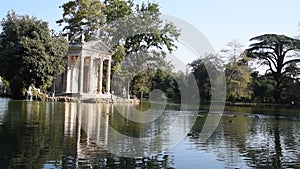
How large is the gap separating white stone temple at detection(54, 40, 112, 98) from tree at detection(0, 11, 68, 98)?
24.9 feet

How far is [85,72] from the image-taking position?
57688 millimetres

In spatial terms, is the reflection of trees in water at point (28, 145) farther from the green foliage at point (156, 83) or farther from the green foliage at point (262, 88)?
the green foliage at point (262, 88)

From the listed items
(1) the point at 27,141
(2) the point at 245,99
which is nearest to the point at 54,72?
(1) the point at 27,141

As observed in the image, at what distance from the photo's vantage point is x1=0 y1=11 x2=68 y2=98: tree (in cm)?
4081

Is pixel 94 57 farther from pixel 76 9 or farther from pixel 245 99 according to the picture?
pixel 245 99

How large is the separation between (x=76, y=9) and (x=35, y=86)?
759 inches

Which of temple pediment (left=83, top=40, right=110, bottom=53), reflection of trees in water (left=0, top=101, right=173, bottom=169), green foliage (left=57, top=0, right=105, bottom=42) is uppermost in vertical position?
green foliage (left=57, top=0, right=105, bottom=42)

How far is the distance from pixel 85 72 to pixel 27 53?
688 inches

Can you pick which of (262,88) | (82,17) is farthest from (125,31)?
(262,88)

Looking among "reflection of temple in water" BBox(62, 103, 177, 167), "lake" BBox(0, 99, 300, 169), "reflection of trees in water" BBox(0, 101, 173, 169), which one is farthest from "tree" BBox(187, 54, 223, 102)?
"reflection of trees in water" BBox(0, 101, 173, 169)

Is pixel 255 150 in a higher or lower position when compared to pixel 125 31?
lower

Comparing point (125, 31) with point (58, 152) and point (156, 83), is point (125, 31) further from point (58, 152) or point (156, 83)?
point (58, 152)

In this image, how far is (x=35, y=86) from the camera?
44656 millimetres

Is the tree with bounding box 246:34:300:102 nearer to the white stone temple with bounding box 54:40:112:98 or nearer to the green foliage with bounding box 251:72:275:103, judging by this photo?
the green foliage with bounding box 251:72:275:103
